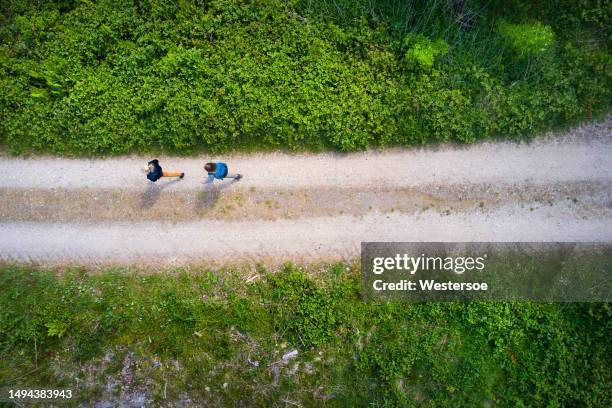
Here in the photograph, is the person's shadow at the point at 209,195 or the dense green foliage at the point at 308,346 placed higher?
the person's shadow at the point at 209,195

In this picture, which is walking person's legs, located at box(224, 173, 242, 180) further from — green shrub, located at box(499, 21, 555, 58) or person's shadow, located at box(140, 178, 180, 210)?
green shrub, located at box(499, 21, 555, 58)

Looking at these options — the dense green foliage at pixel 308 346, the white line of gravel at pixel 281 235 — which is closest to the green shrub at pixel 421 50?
the white line of gravel at pixel 281 235

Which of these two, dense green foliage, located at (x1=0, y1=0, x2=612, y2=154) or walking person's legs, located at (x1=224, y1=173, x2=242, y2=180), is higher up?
dense green foliage, located at (x1=0, y1=0, x2=612, y2=154)

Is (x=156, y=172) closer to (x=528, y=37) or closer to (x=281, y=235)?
(x=281, y=235)

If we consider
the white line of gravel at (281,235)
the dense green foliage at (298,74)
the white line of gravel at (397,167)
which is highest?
the dense green foliage at (298,74)

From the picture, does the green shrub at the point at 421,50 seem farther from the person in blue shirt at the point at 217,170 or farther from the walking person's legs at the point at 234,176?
the person in blue shirt at the point at 217,170

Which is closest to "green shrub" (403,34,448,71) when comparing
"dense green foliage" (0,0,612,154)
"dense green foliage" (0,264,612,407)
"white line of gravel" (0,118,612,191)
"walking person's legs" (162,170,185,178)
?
"dense green foliage" (0,0,612,154)
